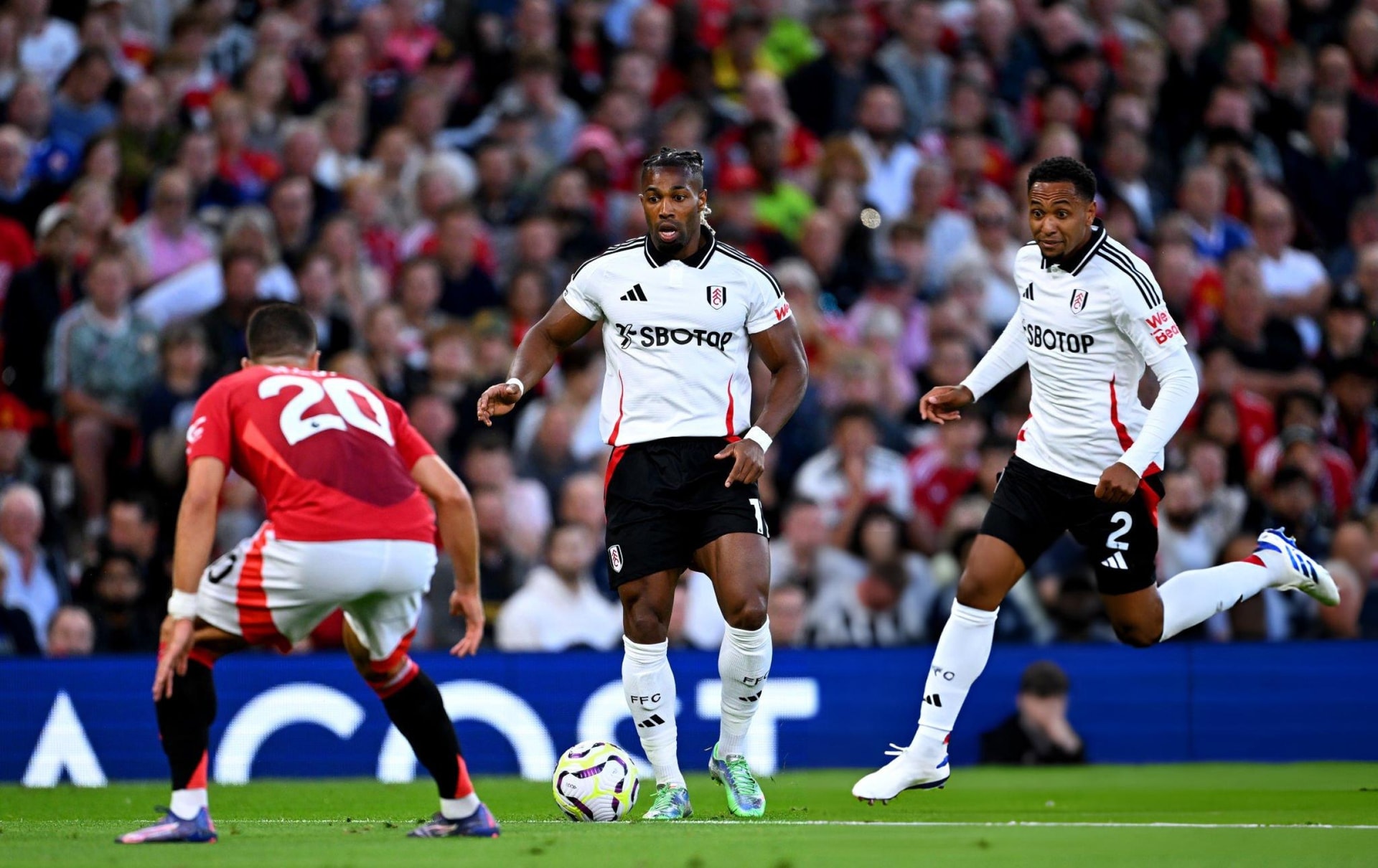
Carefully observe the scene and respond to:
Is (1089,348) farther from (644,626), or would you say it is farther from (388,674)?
(388,674)

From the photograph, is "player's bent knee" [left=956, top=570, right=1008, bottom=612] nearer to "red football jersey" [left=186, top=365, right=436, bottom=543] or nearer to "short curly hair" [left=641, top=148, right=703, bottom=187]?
"short curly hair" [left=641, top=148, right=703, bottom=187]

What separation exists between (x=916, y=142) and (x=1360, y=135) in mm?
4739

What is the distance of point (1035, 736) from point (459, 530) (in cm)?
617

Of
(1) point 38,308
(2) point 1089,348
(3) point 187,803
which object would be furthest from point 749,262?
(1) point 38,308

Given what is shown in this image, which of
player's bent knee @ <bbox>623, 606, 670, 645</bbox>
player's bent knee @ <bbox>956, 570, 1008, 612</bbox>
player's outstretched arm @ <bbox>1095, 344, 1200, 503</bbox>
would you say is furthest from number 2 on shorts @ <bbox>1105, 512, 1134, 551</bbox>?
player's bent knee @ <bbox>623, 606, 670, 645</bbox>

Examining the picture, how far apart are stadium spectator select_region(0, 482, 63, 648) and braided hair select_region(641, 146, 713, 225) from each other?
19.1ft

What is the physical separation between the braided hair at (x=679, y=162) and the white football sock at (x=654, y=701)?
82.8 inches

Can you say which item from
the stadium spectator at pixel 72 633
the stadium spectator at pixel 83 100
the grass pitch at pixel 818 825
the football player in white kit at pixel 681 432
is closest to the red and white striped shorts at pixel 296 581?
the grass pitch at pixel 818 825

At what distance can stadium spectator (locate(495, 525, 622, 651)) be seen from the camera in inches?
496

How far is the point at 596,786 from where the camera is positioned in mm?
8328

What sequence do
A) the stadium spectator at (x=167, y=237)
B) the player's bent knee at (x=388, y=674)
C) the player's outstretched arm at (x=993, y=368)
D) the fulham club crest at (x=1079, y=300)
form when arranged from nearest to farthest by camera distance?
the player's bent knee at (x=388, y=674)
the fulham club crest at (x=1079, y=300)
the player's outstretched arm at (x=993, y=368)
the stadium spectator at (x=167, y=237)

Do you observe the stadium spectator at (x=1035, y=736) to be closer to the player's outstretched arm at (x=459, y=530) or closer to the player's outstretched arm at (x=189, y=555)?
the player's outstretched arm at (x=459, y=530)

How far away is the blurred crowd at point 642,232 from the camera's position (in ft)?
42.9

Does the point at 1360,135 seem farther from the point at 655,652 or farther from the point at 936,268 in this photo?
the point at 655,652
